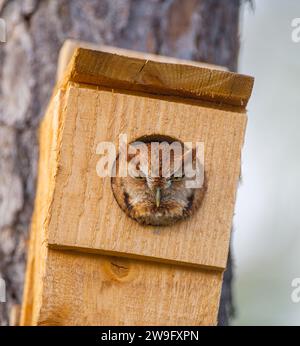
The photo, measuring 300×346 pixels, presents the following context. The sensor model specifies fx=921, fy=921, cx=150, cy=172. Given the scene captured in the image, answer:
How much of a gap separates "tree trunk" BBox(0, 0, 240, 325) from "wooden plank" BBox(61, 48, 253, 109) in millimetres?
1446

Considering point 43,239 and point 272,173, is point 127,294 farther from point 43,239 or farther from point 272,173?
point 272,173

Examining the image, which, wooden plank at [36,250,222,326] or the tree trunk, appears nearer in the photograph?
wooden plank at [36,250,222,326]

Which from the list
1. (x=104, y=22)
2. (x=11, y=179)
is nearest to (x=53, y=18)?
(x=104, y=22)

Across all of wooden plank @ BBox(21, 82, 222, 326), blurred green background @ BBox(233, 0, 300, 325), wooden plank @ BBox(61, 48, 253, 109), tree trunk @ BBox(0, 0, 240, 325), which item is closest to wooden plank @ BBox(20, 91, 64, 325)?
wooden plank @ BBox(21, 82, 222, 326)

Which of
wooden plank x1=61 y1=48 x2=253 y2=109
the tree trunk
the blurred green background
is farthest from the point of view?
the blurred green background

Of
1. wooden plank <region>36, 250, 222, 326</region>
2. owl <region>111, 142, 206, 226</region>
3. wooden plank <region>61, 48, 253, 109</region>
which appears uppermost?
wooden plank <region>61, 48, 253, 109</region>

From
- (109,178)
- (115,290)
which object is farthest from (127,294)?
(109,178)

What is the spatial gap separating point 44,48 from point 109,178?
5.48ft

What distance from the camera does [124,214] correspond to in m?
2.63

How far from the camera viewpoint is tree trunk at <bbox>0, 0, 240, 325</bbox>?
401 centimetres

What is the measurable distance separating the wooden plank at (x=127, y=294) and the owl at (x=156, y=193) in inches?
6.0

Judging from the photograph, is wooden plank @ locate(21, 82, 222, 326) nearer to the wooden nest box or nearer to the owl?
the wooden nest box

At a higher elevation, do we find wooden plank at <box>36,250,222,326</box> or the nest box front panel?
the nest box front panel

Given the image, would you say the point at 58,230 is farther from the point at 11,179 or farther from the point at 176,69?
the point at 11,179
